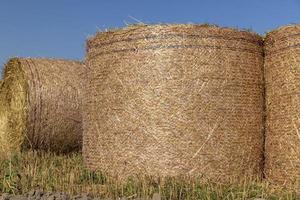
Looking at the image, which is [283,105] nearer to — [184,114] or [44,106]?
[184,114]

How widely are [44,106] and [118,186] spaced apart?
4123 mm

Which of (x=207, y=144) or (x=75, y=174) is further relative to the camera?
(x=75, y=174)

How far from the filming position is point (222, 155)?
7.50m

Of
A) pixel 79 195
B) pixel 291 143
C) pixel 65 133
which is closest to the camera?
pixel 79 195

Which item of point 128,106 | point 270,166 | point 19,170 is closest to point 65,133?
point 19,170

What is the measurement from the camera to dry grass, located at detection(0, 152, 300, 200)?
Answer: 6.39 m

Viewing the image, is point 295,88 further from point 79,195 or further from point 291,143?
point 79,195

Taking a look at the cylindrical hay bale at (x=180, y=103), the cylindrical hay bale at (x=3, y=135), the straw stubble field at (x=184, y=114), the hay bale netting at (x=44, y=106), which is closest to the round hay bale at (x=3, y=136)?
the cylindrical hay bale at (x=3, y=135)

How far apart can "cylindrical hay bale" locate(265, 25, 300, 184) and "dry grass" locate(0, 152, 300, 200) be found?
40 cm

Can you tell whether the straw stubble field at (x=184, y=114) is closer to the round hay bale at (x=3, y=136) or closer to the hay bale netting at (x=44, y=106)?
the hay bale netting at (x=44, y=106)

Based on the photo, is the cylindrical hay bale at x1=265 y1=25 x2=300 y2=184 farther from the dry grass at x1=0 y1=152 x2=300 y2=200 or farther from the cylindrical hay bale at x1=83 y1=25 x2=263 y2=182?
the dry grass at x1=0 y1=152 x2=300 y2=200

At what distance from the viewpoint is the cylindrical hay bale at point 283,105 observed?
7512 millimetres

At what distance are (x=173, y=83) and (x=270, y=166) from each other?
5.97 feet

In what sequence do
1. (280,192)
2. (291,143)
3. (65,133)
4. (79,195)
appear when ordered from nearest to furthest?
1. (79,195)
2. (280,192)
3. (291,143)
4. (65,133)
